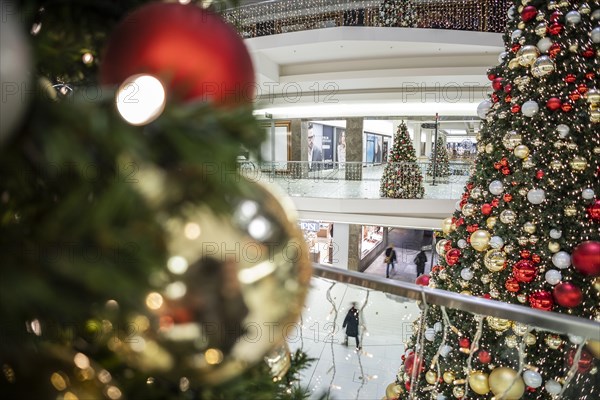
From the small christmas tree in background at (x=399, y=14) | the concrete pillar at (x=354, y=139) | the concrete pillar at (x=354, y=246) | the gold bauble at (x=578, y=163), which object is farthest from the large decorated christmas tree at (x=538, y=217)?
the concrete pillar at (x=354, y=139)

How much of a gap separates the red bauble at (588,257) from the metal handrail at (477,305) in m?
1.31

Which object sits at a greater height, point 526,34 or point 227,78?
point 526,34

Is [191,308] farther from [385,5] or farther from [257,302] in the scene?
[385,5]

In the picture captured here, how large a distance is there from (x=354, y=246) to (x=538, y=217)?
38.5ft

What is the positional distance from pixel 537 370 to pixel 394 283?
62.7 inches

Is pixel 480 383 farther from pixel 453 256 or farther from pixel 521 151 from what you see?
pixel 521 151

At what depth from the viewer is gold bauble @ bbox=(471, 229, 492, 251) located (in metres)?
2.75

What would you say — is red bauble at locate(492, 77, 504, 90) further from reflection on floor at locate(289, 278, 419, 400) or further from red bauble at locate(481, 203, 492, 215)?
reflection on floor at locate(289, 278, 419, 400)

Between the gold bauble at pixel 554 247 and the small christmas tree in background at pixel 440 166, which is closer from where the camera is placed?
the gold bauble at pixel 554 247

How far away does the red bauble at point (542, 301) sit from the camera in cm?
251


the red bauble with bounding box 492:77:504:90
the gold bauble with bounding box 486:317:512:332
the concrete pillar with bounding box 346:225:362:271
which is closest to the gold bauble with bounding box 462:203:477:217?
the gold bauble with bounding box 486:317:512:332

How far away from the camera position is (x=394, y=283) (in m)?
1.71

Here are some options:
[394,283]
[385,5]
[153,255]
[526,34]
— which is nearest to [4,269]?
[153,255]

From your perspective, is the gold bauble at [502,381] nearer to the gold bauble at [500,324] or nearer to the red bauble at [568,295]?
the gold bauble at [500,324]
